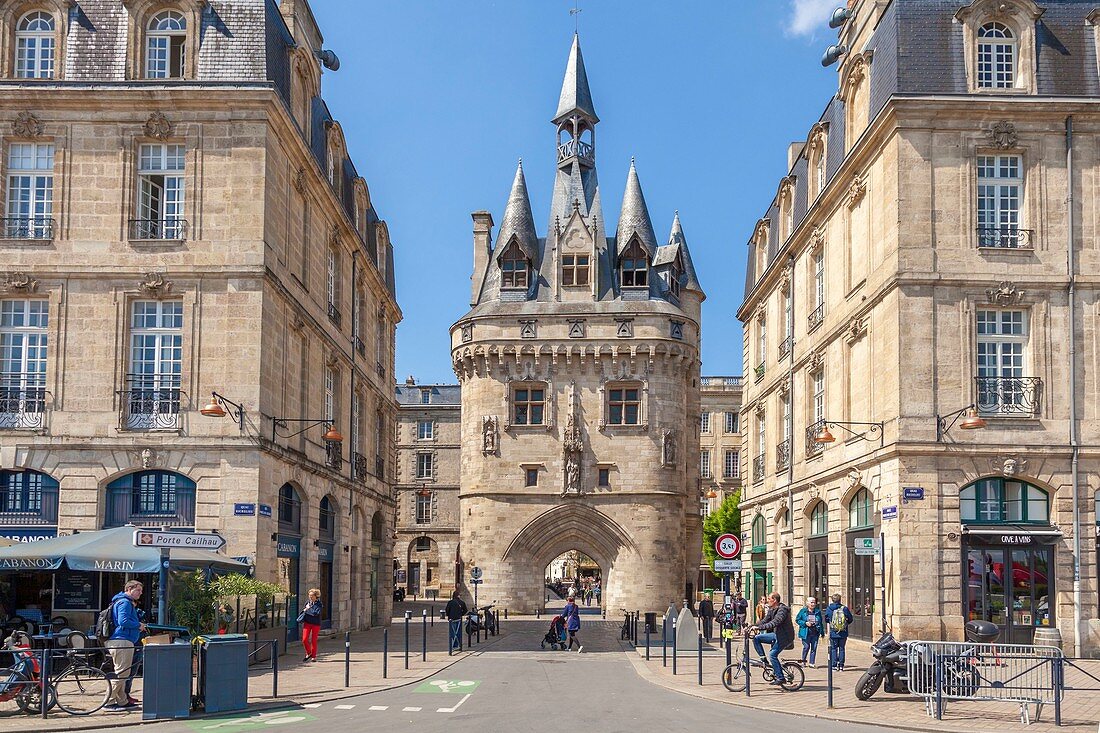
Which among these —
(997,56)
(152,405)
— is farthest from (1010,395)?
(152,405)

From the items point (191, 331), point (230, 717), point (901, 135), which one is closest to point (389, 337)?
point (191, 331)

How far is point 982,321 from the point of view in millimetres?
23406

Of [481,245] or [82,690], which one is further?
[481,245]

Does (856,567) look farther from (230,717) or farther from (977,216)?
(230,717)

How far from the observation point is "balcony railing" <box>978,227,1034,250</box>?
23.5 meters

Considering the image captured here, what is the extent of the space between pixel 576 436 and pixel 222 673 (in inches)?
1328

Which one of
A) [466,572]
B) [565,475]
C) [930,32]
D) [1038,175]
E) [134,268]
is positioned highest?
[930,32]

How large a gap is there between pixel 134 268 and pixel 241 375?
2888 mm

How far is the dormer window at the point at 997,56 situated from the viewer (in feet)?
78.6

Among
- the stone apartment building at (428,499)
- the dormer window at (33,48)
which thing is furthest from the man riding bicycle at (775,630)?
the stone apartment building at (428,499)

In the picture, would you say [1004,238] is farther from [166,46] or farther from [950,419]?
[166,46]

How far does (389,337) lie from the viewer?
4172cm

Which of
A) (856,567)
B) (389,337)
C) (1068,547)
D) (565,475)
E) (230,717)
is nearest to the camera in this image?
(230,717)

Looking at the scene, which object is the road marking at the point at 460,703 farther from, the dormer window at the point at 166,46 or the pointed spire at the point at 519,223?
the pointed spire at the point at 519,223
